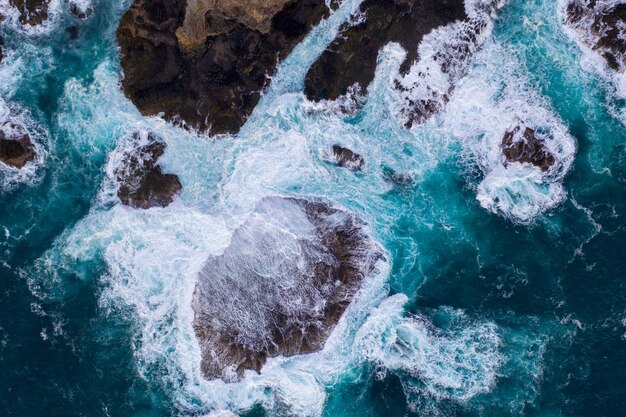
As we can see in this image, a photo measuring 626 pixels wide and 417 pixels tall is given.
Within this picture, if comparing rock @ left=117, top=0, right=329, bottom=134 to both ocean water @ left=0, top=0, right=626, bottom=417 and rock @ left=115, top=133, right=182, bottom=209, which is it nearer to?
ocean water @ left=0, top=0, right=626, bottom=417

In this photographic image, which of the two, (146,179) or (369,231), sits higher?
(369,231)

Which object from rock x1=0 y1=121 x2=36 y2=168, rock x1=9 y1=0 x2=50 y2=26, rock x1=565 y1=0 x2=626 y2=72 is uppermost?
rock x1=565 y1=0 x2=626 y2=72

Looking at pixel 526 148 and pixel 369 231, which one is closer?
pixel 526 148

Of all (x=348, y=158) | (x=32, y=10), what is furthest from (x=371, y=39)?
(x=32, y=10)

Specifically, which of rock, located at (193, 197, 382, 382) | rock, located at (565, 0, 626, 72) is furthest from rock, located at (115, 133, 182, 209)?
rock, located at (565, 0, 626, 72)

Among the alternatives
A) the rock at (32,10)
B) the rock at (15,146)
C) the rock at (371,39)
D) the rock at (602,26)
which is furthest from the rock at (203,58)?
the rock at (602,26)

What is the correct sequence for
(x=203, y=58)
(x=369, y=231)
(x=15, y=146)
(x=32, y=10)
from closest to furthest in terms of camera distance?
(x=203, y=58)
(x=32, y=10)
(x=15, y=146)
(x=369, y=231)

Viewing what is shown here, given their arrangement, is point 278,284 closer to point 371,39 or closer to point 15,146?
point 371,39
